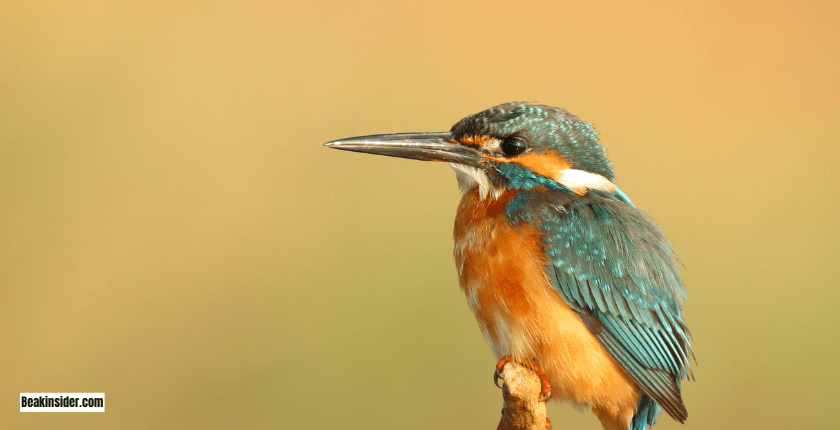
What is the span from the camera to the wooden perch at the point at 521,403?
5.20 feet

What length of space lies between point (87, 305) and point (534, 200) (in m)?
2.47

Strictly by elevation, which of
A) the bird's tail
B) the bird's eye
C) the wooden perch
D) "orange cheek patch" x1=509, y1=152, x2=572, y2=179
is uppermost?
the bird's eye

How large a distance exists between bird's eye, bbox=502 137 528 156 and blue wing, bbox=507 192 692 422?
12 centimetres

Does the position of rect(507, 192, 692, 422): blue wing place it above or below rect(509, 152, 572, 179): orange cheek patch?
below

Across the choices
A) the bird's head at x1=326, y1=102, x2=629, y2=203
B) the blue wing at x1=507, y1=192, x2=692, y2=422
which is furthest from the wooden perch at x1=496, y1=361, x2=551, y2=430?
the bird's head at x1=326, y1=102, x2=629, y2=203

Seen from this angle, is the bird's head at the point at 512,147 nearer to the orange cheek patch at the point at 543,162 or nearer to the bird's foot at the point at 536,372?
the orange cheek patch at the point at 543,162

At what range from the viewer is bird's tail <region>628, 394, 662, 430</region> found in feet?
6.35

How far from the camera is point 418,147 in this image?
6.12 feet

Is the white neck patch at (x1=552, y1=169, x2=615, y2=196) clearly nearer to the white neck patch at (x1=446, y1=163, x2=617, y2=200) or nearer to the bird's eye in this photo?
the white neck patch at (x1=446, y1=163, x2=617, y2=200)

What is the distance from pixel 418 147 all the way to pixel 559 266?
0.47 m

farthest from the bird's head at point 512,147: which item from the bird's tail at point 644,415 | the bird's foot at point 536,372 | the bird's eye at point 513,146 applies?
the bird's tail at point 644,415

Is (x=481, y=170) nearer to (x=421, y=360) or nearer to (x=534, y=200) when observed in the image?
(x=534, y=200)

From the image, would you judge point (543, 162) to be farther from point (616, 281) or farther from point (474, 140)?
point (616, 281)

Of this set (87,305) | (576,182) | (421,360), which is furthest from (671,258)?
(87,305)
